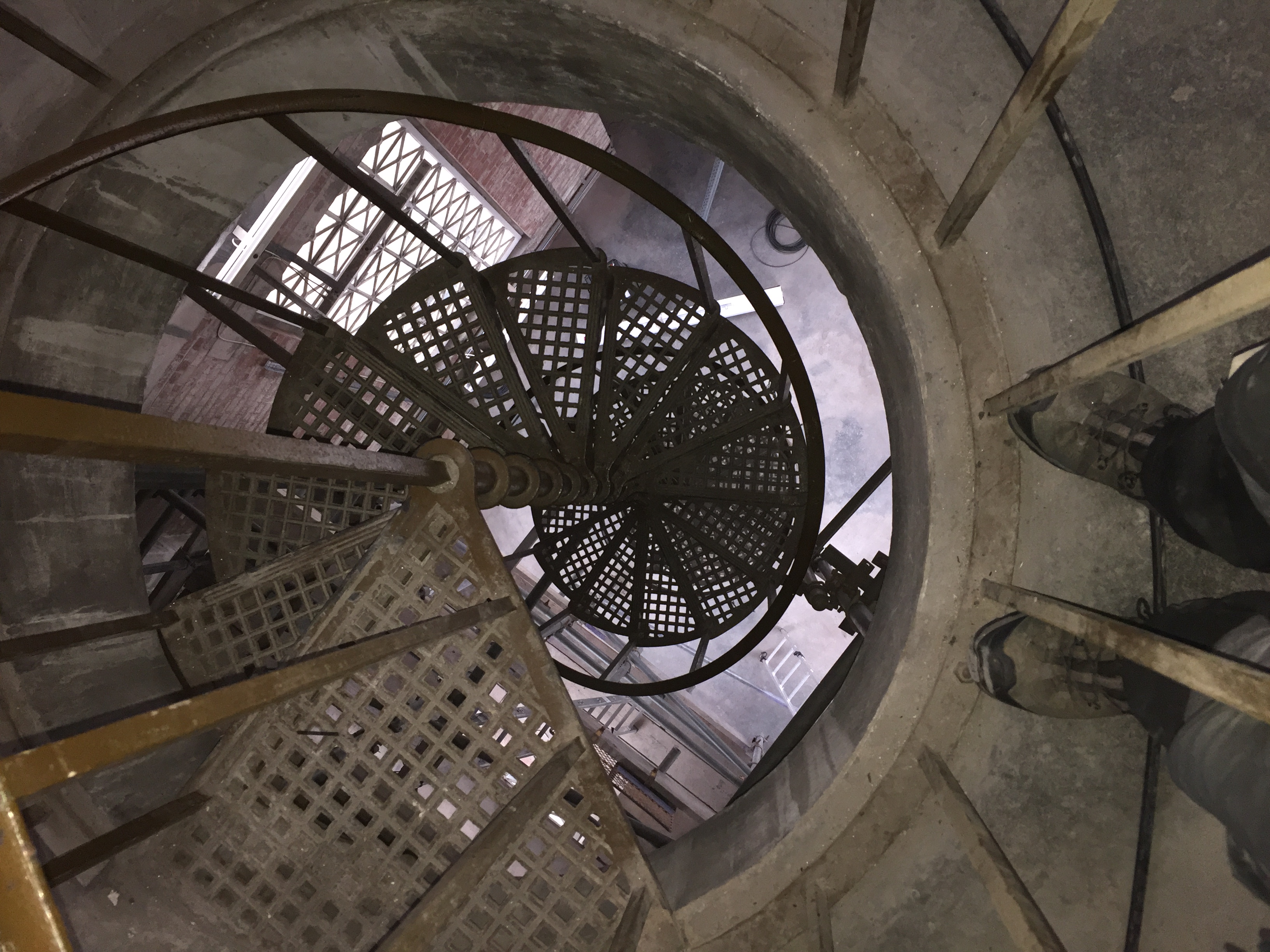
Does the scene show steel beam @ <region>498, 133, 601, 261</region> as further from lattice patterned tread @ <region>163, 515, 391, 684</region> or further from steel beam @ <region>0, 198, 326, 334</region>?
lattice patterned tread @ <region>163, 515, 391, 684</region>

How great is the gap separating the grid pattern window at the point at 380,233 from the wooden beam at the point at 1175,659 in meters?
5.20

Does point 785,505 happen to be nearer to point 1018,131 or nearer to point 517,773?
point 517,773

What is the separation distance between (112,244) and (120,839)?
6.23 ft

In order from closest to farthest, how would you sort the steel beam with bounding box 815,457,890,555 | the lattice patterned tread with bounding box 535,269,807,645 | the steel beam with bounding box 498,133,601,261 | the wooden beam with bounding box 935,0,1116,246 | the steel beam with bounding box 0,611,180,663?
the wooden beam with bounding box 935,0,1116,246
the steel beam with bounding box 0,611,180,663
the steel beam with bounding box 498,133,601,261
the steel beam with bounding box 815,457,890,555
the lattice patterned tread with bounding box 535,269,807,645

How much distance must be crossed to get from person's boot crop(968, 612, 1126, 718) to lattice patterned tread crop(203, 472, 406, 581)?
2743mm

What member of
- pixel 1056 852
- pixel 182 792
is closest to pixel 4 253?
pixel 182 792

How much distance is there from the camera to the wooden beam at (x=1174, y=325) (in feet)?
3.71

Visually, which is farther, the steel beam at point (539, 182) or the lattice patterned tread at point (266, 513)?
the lattice patterned tread at point (266, 513)

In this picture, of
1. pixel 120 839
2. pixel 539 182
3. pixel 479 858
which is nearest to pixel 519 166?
pixel 539 182

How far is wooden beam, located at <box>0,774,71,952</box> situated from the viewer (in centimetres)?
91

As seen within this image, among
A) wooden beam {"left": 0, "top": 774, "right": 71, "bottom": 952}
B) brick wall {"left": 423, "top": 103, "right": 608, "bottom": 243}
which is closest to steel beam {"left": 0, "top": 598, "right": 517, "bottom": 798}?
wooden beam {"left": 0, "top": 774, "right": 71, "bottom": 952}

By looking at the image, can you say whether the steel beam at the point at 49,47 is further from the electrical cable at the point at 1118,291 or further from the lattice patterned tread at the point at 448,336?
the electrical cable at the point at 1118,291

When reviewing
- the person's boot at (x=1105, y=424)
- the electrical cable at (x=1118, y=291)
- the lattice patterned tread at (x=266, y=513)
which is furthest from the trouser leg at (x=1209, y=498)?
A: the lattice patterned tread at (x=266, y=513)

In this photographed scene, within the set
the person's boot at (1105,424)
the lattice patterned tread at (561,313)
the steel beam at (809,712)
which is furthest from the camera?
the lattice patterned tread at (561,313)
